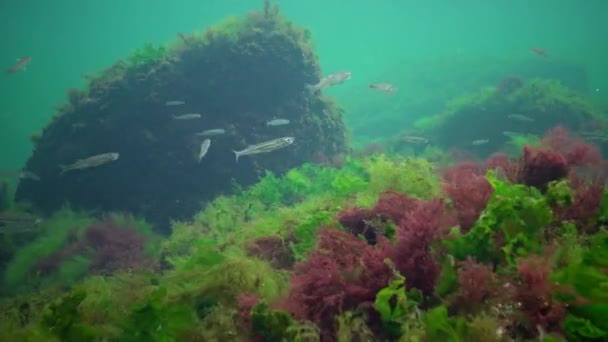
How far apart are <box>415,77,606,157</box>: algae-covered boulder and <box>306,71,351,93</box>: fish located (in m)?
8.23

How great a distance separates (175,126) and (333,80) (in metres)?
6.38

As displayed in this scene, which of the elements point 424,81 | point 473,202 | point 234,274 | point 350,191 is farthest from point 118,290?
point 424,81

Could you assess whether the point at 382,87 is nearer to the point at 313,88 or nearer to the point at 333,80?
the point at 333,80

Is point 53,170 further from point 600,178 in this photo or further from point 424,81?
point 424,81

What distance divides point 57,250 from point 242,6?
4099 inches

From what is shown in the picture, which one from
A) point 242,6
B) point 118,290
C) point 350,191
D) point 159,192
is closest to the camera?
point 118,290

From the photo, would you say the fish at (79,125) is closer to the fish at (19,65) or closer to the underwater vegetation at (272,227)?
the underwater vegetation at (272,227)

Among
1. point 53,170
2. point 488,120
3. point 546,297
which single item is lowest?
point 488,120

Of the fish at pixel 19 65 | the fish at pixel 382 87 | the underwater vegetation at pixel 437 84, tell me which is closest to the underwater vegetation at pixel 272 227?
the fish at pixel 382 87

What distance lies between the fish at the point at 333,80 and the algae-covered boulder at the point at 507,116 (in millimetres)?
8235

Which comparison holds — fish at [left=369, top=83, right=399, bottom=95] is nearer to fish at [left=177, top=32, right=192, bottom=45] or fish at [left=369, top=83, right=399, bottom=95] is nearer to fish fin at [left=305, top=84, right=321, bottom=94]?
fish fin at [left=305, top=84, right=321, bottom=94]

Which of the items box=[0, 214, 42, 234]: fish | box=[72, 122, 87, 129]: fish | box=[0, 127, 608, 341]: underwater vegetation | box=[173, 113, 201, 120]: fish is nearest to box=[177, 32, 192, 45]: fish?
box=[173, 113, 201, 120]: fish

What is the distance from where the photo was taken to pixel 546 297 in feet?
8.35

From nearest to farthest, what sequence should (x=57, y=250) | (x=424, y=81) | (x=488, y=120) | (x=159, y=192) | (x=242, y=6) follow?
(x=57, y=250) < (x=159, y=192) < (x=488, y=120) < (x=424, y=81) < (x=242, y=6)
